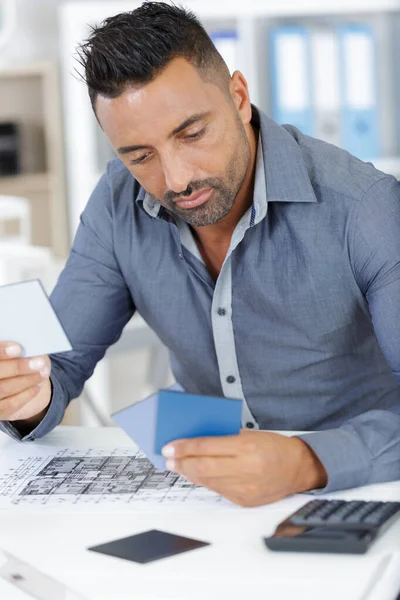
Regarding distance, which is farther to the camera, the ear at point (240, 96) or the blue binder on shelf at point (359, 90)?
the blue binder on shelf at point (359, 90)

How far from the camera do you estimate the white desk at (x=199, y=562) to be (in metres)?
0.94

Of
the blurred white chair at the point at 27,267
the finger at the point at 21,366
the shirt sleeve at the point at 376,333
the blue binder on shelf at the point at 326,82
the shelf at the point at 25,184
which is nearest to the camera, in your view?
the shirt sleeve at the point at 376,333

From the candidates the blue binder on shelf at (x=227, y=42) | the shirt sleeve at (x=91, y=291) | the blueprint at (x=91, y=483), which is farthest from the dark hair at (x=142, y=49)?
the blue binder on shelf at (x=227, y=42)

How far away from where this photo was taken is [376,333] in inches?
58.3

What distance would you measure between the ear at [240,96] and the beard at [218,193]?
0.13 feet

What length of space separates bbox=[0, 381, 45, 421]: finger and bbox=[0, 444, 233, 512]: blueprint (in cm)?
6

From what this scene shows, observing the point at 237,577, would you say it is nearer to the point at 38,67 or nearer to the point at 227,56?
the point at 227,56

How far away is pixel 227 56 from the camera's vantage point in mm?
3709

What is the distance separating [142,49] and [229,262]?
377 mm

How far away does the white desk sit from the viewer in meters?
0.94

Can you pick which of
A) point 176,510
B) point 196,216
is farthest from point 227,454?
point 196,216

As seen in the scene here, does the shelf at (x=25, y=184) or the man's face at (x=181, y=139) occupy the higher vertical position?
the man's face at (x=181, y=139)

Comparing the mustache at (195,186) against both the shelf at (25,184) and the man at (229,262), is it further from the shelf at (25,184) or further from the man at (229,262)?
the shelf at (25,184)

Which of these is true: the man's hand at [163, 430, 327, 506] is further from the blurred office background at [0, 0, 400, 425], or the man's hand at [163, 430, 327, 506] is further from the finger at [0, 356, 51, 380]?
the blurred office background at [0, 0, 400, 425]
